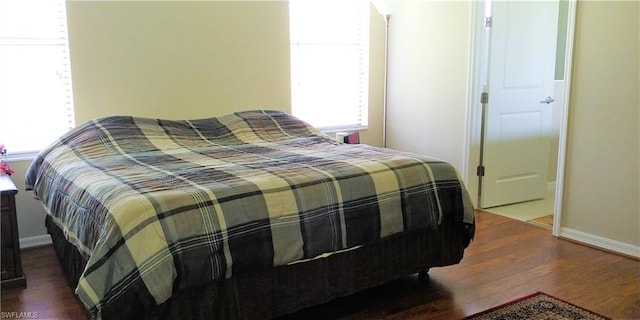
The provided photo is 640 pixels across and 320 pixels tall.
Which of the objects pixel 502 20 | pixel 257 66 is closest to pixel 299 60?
pixel 257 66

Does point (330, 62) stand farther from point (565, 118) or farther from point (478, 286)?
point (478, 286)

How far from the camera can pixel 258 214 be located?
2035 mm

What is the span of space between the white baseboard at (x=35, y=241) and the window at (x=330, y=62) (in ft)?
6.98

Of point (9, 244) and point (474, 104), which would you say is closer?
point (9, 244)

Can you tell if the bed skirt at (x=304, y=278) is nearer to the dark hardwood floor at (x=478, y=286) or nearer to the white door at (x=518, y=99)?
the dark hardwood floor at (x=478, y=286)

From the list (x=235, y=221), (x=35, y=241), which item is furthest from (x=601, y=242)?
(x=35, y=241)

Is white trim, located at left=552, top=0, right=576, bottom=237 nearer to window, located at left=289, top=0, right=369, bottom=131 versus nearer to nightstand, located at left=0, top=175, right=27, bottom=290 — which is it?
window, located at left=289, top=0, right=369, bottom=131

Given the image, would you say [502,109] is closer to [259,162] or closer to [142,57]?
[259,162]

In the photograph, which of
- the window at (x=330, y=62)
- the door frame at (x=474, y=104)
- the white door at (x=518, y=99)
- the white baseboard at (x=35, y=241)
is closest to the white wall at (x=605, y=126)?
the door frame at (x=474, y=104)

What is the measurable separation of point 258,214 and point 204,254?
0.27 m

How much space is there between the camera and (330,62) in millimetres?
4605

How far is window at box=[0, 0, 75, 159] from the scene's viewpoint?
3180mm

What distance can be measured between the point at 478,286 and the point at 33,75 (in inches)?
119

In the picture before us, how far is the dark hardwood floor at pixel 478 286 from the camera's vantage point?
2424mm
